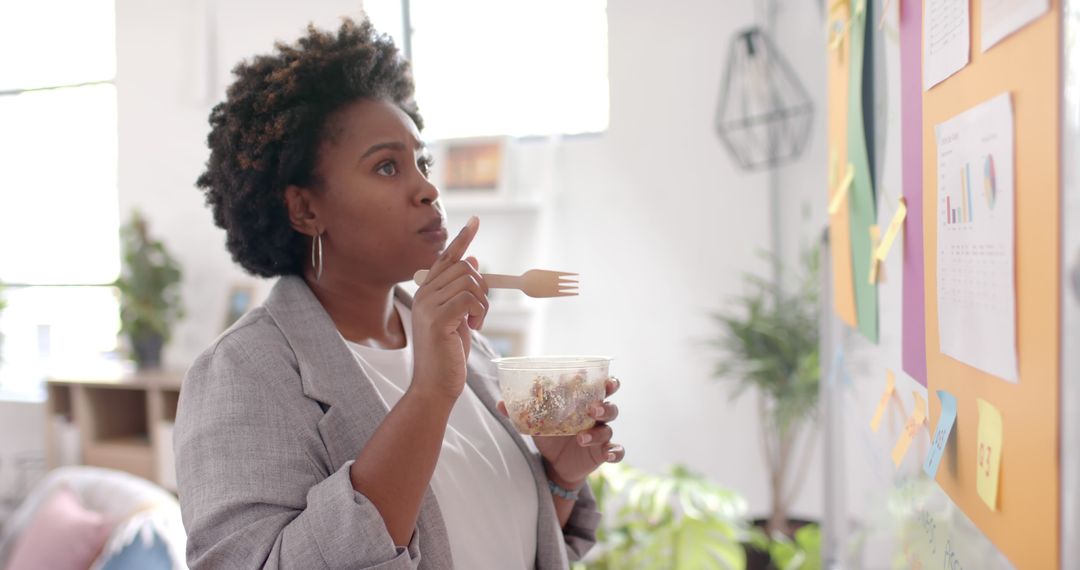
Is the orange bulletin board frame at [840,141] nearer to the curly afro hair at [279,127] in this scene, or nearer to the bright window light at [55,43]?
the curly afro hair at [279,127]

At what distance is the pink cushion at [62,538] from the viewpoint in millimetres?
2242

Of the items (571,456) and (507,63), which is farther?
(507,63)

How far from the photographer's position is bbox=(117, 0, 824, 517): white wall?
10.7ft

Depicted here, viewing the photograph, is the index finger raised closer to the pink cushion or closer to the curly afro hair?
the curly afro hair

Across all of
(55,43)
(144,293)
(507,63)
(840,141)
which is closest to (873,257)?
A: (840,141)

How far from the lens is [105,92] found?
426 cm

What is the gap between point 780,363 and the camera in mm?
2852

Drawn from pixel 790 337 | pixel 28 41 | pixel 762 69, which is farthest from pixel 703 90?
pixel 28 41

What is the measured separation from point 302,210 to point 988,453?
86cm

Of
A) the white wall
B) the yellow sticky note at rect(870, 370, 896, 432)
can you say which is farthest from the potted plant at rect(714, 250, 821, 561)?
the yellow sticky note at rect(870, 370, 896, 432)

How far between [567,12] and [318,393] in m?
2.72

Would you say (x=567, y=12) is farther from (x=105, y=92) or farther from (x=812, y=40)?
(x=105, y=92)

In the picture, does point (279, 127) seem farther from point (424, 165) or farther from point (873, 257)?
point (873, 257)

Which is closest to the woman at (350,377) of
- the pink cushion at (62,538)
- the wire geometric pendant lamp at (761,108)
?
the pink cushion at (62,538)
